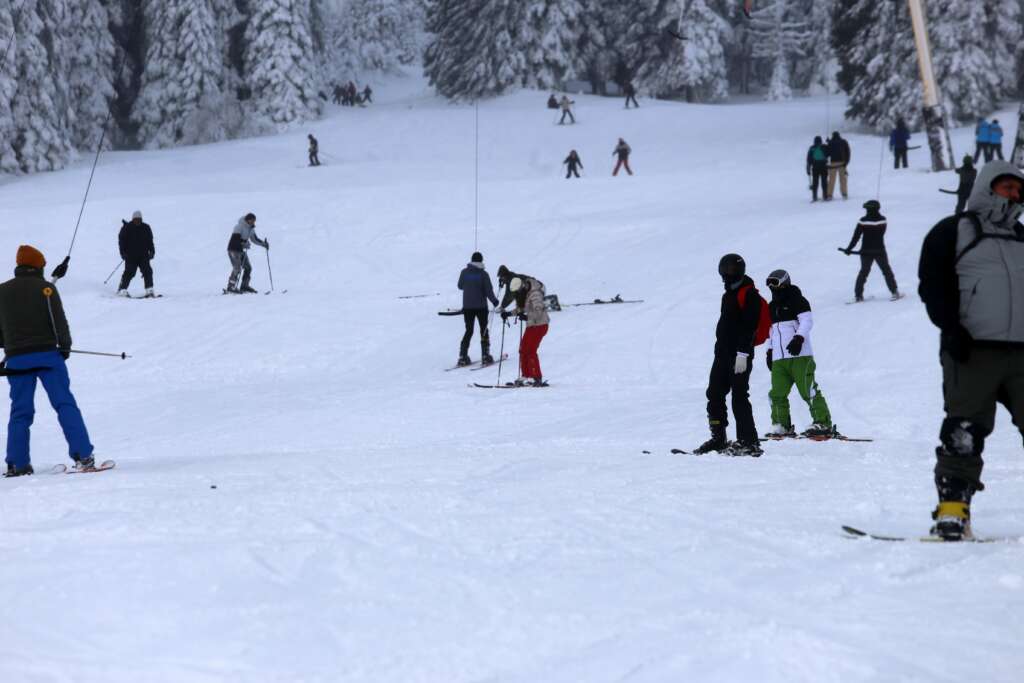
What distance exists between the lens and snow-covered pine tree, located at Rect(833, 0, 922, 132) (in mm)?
37125

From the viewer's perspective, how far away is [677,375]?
14.7 meters

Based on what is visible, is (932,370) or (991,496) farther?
(932,370)

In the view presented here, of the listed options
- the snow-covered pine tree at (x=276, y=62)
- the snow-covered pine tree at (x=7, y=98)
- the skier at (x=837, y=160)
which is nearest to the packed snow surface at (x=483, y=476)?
the skier at (x=837, y=160)

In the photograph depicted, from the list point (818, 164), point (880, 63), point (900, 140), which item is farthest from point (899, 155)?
point (880, 63)

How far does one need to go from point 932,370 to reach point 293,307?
36.8 ft

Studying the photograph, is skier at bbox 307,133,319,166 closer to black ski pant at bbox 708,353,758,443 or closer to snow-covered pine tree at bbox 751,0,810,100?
black ski pant at bbox 708,353,758,443

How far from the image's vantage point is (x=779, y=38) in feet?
214

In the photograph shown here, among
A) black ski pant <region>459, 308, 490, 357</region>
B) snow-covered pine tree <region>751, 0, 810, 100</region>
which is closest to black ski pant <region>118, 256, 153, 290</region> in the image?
black ski pant <region>459, 308, 490, 357</region>

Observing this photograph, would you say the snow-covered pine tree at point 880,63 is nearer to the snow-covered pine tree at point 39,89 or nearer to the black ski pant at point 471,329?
the black ski pant at point 471,329

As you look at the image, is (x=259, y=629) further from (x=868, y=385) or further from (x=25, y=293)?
(x=868, y=385)

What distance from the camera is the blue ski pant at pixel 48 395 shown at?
8102 mm

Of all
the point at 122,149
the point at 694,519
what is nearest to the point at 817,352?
the point at 694,519

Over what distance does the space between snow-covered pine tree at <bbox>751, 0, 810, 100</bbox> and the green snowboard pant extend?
57.0m

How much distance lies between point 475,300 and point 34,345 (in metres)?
8.62
